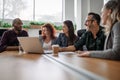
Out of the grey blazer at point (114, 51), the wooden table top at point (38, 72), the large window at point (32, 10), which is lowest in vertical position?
the wooden table top at point (38, 72)

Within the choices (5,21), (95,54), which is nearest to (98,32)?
(95,54)

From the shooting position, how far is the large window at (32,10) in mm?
5730

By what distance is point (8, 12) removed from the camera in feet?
18.8

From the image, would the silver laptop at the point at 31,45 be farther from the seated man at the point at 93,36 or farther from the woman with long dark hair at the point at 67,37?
the woman with long dark hair at the point at 67,37

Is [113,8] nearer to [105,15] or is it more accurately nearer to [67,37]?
[105,15]

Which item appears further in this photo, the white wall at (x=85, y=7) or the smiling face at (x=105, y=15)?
the white wall at (x=85, y=7)

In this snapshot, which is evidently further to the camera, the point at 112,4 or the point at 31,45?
the point at 31,45

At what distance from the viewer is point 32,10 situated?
19.7 feet


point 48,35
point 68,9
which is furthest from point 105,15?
point 68,9

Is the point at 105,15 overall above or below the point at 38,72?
above

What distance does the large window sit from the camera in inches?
226

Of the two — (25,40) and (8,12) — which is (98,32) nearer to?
(25,40)

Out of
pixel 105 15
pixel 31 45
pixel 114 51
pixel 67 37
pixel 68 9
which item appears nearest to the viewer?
pixel 114 51

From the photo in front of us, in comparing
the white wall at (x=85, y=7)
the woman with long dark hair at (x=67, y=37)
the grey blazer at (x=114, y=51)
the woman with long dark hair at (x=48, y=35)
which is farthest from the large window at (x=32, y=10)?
the grey blazer at (x=114, y=51)
